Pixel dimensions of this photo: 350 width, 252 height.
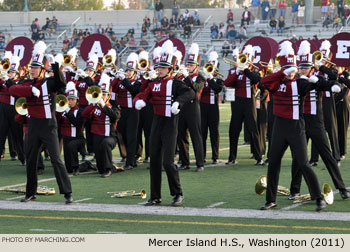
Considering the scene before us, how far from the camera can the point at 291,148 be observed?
923cm

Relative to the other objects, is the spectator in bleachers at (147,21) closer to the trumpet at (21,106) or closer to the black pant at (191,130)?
the black pant at (191,130)

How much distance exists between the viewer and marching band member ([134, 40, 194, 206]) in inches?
378

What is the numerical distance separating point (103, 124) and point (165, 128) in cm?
335

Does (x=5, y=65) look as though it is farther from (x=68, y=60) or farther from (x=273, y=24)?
(x=273, y=24)

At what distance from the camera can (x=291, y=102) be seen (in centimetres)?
918

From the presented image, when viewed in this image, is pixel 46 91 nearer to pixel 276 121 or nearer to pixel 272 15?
pixel 276 121

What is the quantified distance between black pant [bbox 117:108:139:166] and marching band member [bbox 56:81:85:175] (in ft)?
2.66

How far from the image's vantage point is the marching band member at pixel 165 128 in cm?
959

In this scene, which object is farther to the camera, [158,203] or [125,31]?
[125,31]

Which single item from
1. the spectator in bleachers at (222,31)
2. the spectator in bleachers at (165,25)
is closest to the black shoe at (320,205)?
the spectator in bleachers at (222,31)

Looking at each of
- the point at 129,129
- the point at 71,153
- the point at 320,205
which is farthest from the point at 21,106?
the point at 320,205

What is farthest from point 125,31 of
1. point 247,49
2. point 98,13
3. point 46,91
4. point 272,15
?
point 46,91

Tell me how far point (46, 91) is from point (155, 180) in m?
1.71

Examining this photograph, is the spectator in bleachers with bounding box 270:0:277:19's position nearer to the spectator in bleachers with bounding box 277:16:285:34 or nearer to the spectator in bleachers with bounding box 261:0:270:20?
the spectator in bleachers with bounding box 261:0:270:20
